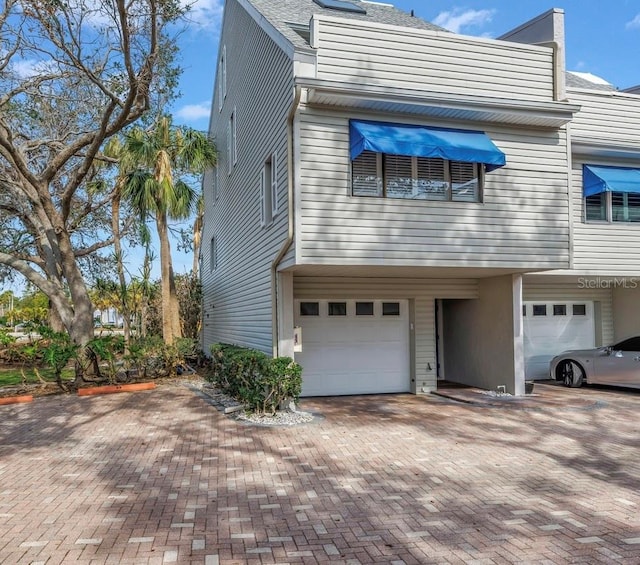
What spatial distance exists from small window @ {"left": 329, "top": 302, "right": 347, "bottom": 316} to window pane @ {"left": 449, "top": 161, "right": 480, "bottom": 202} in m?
3.40

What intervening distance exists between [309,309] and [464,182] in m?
4.05

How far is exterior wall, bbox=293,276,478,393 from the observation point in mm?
11625

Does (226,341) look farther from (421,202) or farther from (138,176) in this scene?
(421,202)

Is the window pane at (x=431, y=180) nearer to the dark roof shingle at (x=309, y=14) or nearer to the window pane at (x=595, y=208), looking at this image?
the dark roof shingle at (x=309, y=14)

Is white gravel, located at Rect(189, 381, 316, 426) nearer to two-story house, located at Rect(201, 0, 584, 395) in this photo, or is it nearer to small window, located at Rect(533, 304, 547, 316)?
two-story house, located at Rect(201, 0, 584, 395)

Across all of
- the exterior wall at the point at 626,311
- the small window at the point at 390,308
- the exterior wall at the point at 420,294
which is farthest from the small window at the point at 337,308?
the exterior wall at the point at 626,311

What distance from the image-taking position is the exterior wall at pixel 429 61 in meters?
9.22

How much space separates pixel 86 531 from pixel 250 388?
16.5 feet

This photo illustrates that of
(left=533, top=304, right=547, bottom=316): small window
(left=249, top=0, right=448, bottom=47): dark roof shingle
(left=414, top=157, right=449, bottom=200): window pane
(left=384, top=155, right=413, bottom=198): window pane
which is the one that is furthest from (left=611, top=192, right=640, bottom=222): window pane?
(left=384, top=155, right=413, bottom=198): window pane

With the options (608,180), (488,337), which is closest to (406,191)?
(488,337)

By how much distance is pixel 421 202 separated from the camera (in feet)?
31.3

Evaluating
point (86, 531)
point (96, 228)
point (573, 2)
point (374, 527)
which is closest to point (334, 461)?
point (374, 527)

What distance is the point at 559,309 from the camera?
1405cm

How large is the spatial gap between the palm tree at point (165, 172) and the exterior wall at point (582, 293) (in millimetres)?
10139
